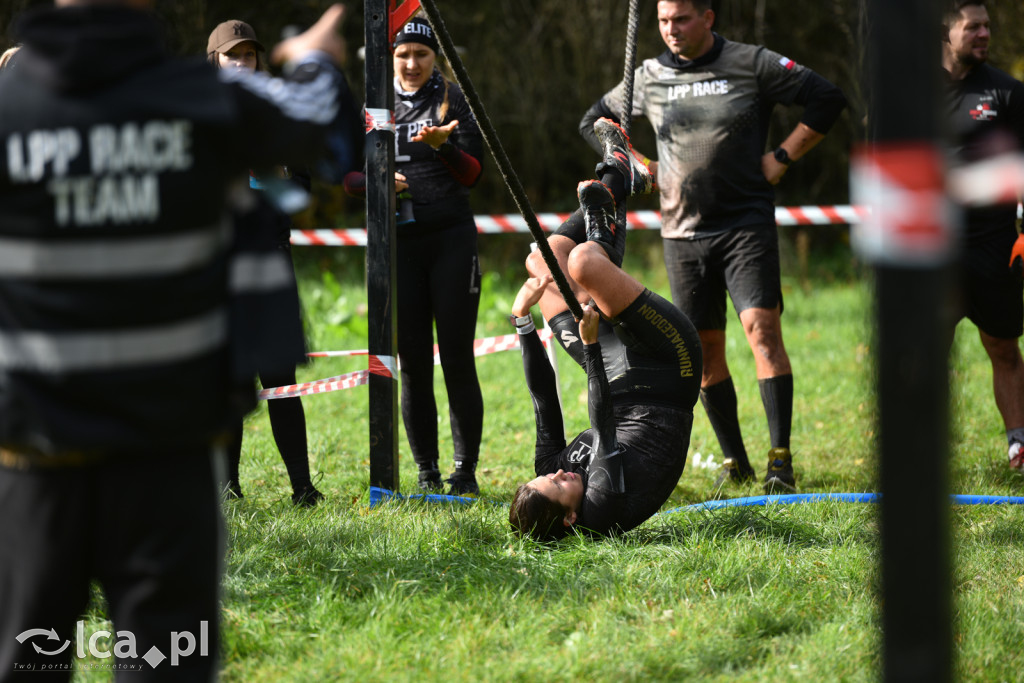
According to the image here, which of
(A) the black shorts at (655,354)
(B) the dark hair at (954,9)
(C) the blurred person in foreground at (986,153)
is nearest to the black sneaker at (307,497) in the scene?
(A) the black shorts at (655,354)

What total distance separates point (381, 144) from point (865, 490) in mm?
2880

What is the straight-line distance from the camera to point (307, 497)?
4656 mm

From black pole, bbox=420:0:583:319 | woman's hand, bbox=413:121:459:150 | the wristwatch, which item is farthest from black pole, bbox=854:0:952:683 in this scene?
woman's hand, bbox=413:121:459:150

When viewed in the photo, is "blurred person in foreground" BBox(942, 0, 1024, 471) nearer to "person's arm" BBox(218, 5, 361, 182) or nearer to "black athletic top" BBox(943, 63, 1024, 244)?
"black athletic top" BBox(943, 63, 1024, 244)

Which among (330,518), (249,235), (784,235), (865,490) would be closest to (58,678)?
(249,235)

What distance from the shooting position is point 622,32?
14.2 meters

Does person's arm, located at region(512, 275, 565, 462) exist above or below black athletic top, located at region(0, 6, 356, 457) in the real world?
below

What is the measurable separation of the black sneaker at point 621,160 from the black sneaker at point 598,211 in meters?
0.19

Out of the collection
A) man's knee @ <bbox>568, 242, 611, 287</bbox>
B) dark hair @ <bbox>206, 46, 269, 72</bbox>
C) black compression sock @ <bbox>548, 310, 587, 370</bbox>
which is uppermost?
dark hair @ <bbox>206, 46, 269, 72</bbox>

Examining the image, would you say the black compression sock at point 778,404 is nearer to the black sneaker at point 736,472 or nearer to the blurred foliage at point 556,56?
the black sneaker at point 736,472

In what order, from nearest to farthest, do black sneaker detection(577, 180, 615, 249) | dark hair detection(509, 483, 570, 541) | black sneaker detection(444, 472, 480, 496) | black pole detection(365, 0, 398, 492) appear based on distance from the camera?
1. dark hair detection(509, 483, 570, 541)
2. black sneaker detection(577, 180, 615, 249)
3. black pole detection(365, 0, 398, 492)
4. black sneaker detection(444, 472, 480, 496)

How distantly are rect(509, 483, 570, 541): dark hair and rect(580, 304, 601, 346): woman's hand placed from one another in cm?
66

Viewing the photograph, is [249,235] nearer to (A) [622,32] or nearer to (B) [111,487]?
(B) [111,487]

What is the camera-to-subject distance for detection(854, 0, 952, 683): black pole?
146 cm
